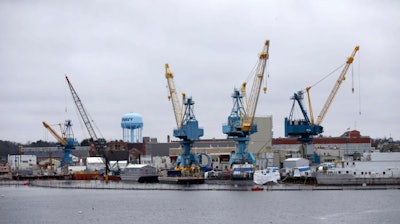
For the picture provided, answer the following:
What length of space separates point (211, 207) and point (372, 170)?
36.5 m

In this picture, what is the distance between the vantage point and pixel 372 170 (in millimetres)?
116125

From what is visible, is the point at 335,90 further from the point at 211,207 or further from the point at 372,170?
the point at 211,207

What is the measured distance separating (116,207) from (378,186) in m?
43.7

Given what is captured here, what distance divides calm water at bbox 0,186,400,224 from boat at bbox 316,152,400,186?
7982 mm

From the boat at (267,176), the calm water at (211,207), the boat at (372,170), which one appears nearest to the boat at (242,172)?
the boat at (267,176)

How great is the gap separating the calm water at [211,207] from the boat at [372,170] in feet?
26.2

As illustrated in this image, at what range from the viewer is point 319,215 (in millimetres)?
78312

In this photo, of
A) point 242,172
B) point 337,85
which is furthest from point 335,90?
point 242,172

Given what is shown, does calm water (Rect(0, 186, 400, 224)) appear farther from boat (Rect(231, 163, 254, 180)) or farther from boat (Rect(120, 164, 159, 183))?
boat (Rect(120, 164, 159, 183))

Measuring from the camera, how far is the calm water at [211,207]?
77.9 meters

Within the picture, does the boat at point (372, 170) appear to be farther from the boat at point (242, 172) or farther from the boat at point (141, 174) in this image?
the boat at point (141, 174)

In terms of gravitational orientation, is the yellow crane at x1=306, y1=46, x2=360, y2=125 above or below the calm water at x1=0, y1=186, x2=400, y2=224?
above

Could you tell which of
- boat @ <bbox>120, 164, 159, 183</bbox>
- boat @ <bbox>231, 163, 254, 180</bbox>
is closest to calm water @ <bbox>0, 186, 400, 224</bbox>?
boat @ <bbox>231, 163, 254, 180</bbox>

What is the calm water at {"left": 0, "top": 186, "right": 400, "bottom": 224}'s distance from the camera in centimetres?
7788
